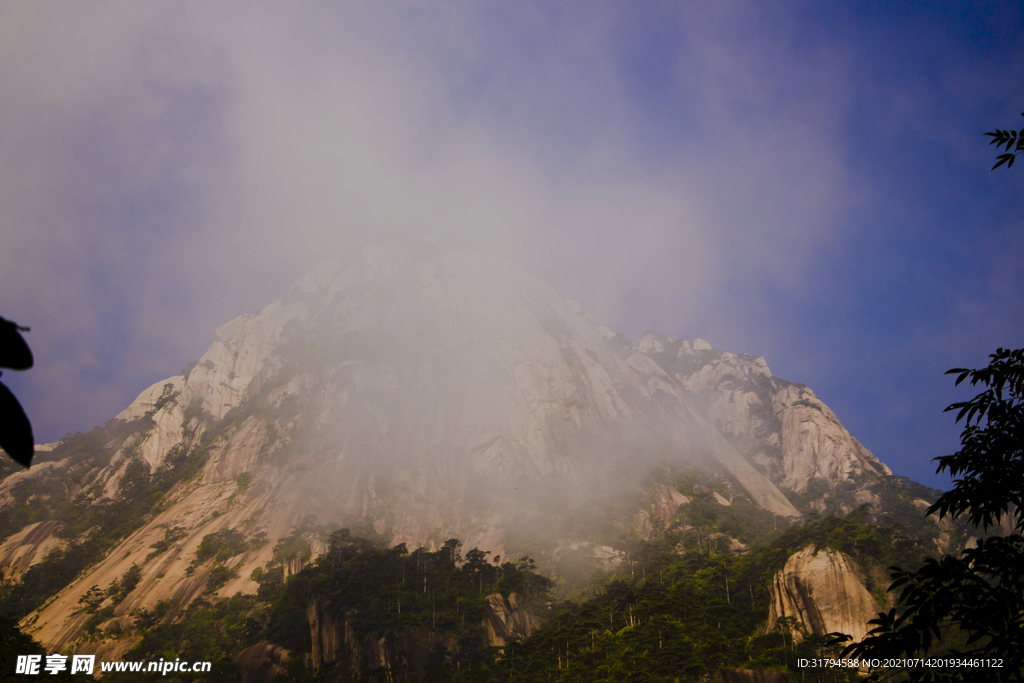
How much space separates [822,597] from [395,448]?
62481mm

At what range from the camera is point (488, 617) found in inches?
2170


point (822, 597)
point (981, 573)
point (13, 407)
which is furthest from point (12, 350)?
point (822, 597)

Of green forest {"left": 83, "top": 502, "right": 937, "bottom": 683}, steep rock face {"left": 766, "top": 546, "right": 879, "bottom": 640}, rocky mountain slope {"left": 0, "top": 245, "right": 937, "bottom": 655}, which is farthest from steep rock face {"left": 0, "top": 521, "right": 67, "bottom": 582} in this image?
steep rock face {"left": 766, "top": 546, "right": 879, "bottom": 640}

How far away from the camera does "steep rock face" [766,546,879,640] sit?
4522 centimetres

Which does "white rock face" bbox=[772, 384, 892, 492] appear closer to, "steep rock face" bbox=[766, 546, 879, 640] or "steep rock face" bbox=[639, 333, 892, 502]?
"steep rock face" bbox=[639, 333, 892, 502]

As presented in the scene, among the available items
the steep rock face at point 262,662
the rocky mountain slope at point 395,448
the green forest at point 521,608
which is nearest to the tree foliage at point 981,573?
the green forest at point 521,608

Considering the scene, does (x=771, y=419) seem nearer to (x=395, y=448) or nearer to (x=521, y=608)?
(x=395, y=448)

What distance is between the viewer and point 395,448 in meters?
88.4

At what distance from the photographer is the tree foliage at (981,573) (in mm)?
4918

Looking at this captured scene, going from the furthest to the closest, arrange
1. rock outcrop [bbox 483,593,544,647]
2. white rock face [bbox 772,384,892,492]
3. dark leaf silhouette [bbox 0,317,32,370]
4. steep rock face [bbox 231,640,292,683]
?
white rock face [bbox 772,384,892,492], rock outcrop [bbox 483,593,544,647], steep rock face [bbox 231,640,292,683], dark leaf silhouette [bbox 0,317,32,370]

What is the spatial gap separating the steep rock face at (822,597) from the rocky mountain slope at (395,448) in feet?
82.8

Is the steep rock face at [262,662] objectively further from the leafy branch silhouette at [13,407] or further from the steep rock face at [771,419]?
the steep rock face at [771,419]

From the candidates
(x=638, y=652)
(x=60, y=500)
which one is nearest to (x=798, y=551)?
(x=638, y=652)

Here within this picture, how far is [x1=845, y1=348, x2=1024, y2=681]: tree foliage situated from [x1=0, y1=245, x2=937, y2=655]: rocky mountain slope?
7004cm
